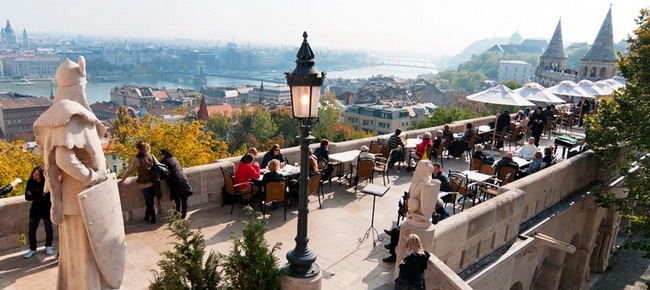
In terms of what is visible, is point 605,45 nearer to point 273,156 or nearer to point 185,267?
point 273,156

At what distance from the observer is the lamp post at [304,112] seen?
15.7 ft

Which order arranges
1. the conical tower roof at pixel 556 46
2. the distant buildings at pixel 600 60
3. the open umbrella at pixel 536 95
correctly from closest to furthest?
the open umbrella at pixel 536 95 → the distant buildings at pixel 600 60 → the conical tower roof at pixel 556 46

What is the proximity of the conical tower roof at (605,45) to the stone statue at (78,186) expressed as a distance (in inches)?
2444

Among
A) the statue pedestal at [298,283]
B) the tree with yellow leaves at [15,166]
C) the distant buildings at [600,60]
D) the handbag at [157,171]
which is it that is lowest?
the tree with yellow leaves at [15,166]

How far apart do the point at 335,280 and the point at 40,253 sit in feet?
13.2

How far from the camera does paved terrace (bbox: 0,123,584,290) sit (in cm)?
585

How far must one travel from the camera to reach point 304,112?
16.0 ft

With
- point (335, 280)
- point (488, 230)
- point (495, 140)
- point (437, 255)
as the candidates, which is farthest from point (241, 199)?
point (495, 140)

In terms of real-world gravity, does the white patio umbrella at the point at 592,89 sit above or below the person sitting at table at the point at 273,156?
above

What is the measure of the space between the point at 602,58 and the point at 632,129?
5172 cm

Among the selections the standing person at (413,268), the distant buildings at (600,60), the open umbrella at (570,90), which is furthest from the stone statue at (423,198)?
the distant buildings at (600,60)

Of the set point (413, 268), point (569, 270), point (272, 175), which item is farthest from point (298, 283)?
point (569, 270)

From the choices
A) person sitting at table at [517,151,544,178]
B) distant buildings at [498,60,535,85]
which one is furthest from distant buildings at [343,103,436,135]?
distant buildings at [498,60,535,85]

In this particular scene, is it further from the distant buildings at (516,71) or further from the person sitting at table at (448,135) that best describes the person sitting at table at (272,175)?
the distant buildings at (516,71)
